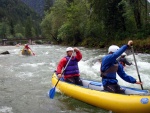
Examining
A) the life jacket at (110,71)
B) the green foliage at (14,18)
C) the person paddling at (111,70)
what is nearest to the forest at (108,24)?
the person paddling at (111,70)

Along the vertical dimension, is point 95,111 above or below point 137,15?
below

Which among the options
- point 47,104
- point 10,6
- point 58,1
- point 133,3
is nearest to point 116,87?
point 47,104

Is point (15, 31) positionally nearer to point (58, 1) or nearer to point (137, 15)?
point (58, 1)

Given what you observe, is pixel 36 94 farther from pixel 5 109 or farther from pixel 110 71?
pixel 110 71

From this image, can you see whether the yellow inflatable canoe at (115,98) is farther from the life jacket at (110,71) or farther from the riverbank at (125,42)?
the riverbank at (125,42)

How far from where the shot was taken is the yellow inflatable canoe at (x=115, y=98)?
6.27 meters

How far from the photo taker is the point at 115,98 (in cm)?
670

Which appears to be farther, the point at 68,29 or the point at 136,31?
the point at 68,29

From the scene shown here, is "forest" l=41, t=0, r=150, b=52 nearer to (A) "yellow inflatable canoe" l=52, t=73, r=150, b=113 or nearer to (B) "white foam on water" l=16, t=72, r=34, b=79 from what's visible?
(B) "white foam on water" l=16, t=72, r=34, b=79

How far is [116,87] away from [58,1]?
4082 cm

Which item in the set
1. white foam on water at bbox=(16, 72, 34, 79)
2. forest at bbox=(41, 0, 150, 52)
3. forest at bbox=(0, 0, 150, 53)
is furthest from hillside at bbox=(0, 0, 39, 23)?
white foam on water at bbox=(16, 72, 34, 79)

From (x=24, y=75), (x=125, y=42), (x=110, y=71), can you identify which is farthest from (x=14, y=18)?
(x=110, y=71)

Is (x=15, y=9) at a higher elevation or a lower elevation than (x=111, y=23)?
higher

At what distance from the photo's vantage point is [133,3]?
26.8 metres
